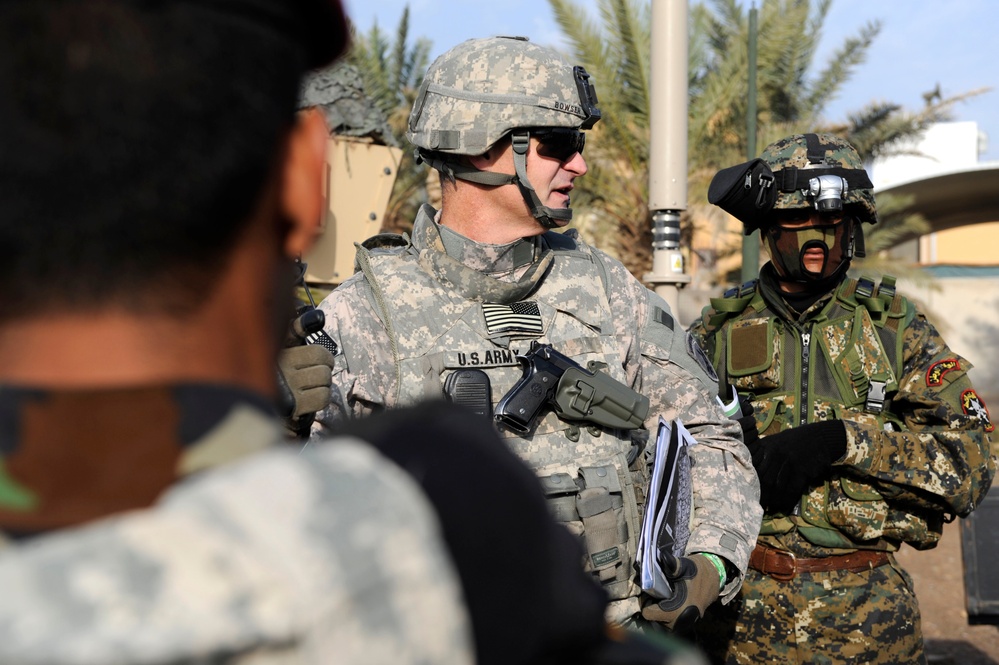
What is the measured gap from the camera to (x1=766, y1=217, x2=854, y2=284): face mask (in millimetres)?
3881

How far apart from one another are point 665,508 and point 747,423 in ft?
3.06

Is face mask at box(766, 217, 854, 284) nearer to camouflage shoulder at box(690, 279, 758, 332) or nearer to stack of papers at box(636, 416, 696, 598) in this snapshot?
camouflage shoulder at box(690, 279, 758, 332)

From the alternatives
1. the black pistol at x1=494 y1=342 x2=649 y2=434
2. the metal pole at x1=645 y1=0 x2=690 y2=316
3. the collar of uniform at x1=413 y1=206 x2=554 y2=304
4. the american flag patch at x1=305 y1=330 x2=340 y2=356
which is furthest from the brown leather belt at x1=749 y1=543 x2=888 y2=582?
the metal pole at x1=645 y1=0 x2=690 y2=316

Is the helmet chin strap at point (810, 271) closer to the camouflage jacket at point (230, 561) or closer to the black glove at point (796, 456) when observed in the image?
the black glove at point (796, 456)

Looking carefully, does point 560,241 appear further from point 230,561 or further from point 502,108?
point 230,561

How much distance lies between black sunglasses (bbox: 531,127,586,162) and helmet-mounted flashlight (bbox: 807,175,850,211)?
1368 mm

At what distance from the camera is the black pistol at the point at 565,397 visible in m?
2.53

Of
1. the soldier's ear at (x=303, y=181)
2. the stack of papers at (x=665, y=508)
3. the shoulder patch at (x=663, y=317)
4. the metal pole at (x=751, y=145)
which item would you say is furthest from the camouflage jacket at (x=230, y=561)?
the metal pole at (x=751, y=145)

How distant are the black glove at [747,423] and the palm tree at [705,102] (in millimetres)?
9571

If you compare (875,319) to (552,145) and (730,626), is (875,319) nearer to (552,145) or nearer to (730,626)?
(730,626)

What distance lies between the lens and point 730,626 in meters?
3.73

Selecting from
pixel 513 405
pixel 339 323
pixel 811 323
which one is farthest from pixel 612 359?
pixel 811 323

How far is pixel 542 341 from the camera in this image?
8.86ft

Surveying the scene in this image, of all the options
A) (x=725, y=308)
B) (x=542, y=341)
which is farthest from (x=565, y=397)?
(x=725, y=308)
